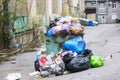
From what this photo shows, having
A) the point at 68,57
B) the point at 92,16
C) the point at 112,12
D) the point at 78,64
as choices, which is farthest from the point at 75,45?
the point at 112,12

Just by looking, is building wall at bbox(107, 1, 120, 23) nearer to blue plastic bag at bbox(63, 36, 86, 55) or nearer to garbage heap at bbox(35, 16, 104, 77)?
garbage heap at bbox(35, 16, 104, 77)

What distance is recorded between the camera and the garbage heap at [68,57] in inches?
452

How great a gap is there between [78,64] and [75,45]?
115 cm

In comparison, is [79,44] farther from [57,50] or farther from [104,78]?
[104,78]

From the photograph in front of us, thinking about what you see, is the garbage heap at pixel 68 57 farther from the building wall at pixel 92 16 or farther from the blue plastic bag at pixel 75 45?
the building wall at pixel 92 16

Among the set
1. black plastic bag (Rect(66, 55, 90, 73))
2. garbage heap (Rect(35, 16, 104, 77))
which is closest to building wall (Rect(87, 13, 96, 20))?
garbage heap (Rect(35, 16, 104, 77))

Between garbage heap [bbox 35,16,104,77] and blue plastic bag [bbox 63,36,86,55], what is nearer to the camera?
garbage heap [bbox 35,16,104,77]

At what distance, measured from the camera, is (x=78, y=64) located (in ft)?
38.0

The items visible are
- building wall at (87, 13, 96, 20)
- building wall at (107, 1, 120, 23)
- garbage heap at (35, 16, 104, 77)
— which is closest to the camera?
garbage heap at (35, 16, 104, 77)

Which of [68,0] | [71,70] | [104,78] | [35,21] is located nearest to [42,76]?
[71,70]

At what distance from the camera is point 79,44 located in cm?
1283

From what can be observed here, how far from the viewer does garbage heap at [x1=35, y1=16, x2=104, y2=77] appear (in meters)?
11.5

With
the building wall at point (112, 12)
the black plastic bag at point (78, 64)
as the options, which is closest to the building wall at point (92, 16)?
the building wall at point (112, 12)

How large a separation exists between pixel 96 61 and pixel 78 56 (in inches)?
28.0
